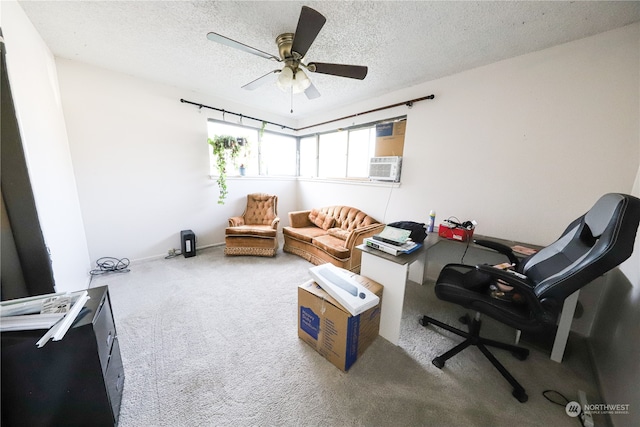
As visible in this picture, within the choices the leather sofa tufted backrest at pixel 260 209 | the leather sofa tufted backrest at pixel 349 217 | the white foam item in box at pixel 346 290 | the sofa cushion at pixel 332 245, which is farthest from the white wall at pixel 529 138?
the leather sofa tufted backrest at pixel 260 209

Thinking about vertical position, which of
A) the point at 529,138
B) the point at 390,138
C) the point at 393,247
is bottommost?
the point at 393,247

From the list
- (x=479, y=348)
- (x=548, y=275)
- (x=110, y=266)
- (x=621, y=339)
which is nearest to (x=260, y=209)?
(x=110, y=266)

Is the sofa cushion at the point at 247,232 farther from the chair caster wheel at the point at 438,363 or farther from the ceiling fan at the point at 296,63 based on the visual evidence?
the chair caster wheel at the point at 438,363

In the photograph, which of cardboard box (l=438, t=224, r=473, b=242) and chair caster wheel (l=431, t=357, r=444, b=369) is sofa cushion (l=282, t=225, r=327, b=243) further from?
chair caster wheel (l=431, t=357, r=444, b=369)

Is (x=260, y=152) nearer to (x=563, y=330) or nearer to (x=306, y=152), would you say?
(x=306, y=152)

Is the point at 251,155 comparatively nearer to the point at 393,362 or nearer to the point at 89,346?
the point at 89,346

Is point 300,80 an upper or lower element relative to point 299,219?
upper

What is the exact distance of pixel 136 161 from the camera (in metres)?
2.87

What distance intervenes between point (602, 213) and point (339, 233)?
2.43 m

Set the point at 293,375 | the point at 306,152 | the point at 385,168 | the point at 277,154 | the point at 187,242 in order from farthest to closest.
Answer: the point at 306,152 < the point at 277,154 < the point at 187,242 < the point at 385,168 < the point at 293,375

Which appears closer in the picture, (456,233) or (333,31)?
(333,31)

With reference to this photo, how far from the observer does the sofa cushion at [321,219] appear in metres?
3.52

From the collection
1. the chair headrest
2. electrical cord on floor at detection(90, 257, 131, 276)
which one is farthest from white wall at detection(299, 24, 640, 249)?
electrical cord on floor at detection(90, 257, 131, 276)

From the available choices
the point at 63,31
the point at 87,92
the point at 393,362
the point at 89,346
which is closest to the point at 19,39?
the point at 63,31
